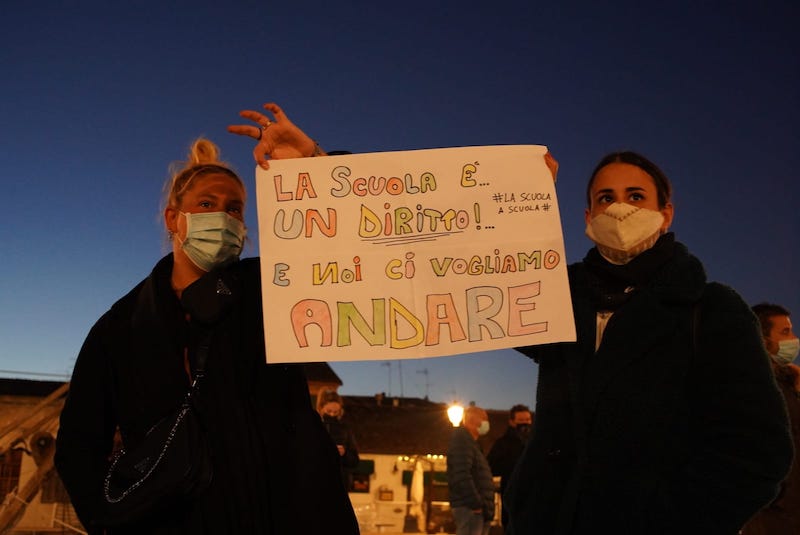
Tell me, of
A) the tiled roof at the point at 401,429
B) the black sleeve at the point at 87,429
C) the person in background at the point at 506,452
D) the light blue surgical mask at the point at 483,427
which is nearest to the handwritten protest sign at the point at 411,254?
the black sleeve at the point at 87,429

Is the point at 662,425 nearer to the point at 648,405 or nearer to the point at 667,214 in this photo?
the point at 648,405

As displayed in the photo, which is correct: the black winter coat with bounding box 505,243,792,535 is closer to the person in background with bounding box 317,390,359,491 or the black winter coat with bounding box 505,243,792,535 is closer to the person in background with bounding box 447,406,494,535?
the person in background with bounding box 317,390,359,491

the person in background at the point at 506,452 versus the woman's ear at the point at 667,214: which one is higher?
the woman's ear at the point at 667,214

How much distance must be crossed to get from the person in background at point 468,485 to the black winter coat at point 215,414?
205 inches

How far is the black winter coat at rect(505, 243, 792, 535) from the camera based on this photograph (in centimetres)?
179

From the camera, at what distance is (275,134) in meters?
2.55

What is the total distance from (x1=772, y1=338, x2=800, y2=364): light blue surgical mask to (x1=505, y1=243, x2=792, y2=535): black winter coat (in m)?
3.53

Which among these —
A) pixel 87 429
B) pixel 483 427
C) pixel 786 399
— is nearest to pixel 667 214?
pixel 87 429

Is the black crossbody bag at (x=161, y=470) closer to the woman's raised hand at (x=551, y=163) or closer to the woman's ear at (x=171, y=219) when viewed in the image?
the woman's ear at (x=171, y=219)

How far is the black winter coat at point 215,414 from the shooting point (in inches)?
81.4

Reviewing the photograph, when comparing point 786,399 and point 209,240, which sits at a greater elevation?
point 209,240

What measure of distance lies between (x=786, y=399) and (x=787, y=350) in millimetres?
725

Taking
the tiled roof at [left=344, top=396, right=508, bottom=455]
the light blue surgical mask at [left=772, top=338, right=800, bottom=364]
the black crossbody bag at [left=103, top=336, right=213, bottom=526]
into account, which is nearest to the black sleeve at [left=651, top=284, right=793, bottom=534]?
the black crossbody bag at [left=103, top=336, right=213, bottom=526]

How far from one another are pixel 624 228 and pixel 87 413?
1923mm
